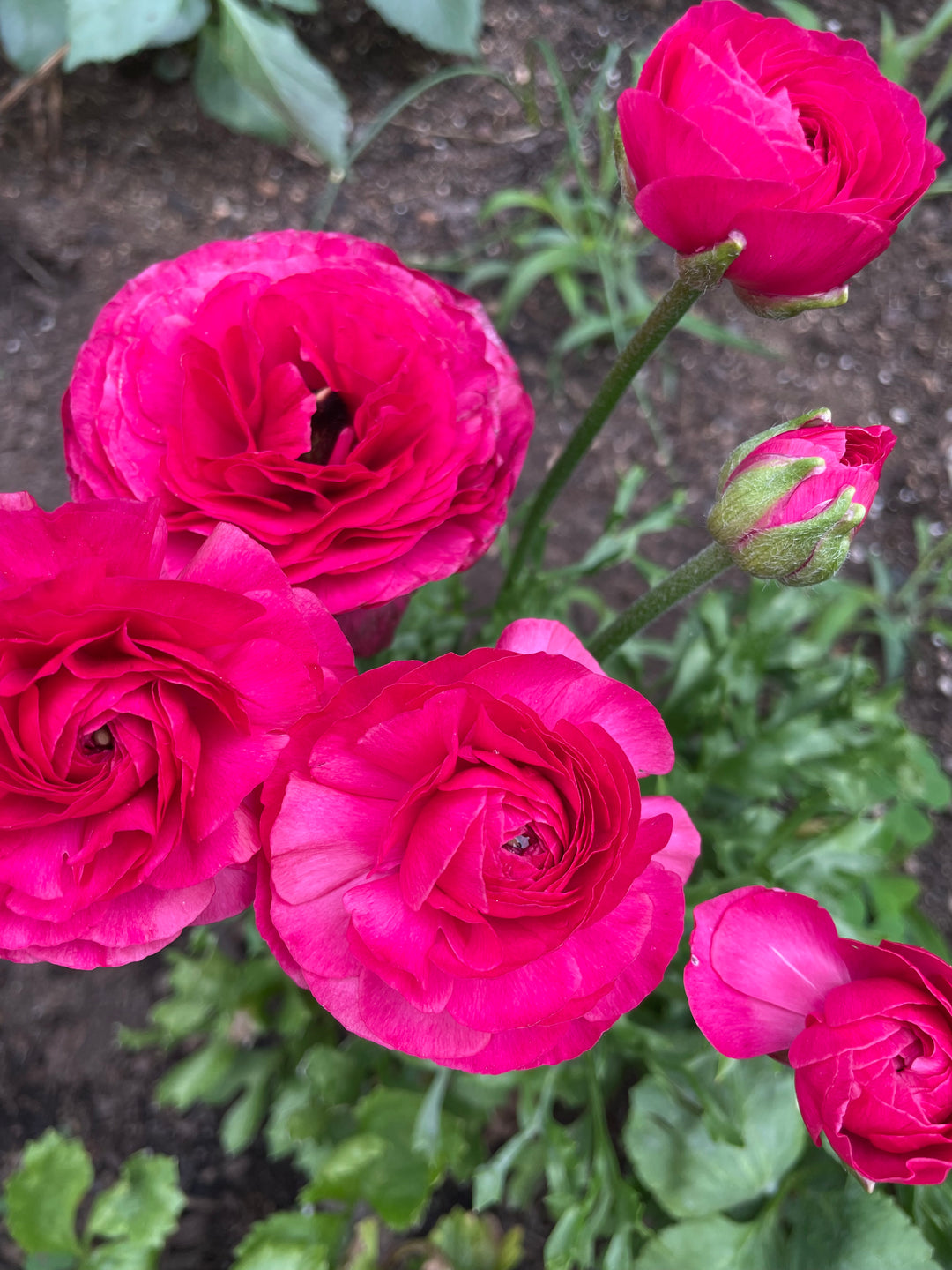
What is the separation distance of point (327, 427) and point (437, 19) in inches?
38.4

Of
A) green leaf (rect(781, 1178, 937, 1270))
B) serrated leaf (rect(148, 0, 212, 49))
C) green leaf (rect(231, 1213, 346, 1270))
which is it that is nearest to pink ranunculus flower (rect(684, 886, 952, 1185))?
green leaf (rect(781, 1178, 937, 1270))

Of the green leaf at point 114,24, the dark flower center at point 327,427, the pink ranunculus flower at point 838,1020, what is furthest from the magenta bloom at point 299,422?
the green leaf at point 114,24

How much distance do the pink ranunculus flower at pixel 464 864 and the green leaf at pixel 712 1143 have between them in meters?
0.52

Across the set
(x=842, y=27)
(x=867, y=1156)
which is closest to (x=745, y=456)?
(x=867, y=1156)

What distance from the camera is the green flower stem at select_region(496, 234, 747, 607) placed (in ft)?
2.01

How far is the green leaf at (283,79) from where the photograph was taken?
128 cm

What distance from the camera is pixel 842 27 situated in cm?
202

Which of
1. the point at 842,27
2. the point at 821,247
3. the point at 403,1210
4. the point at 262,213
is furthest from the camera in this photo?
the point at 842,27

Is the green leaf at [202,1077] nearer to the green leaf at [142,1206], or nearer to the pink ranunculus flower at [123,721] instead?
the green leaf at [142,1206]

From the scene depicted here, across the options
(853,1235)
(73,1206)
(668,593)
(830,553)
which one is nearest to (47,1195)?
(73,1206)

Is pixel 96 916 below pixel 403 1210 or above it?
above

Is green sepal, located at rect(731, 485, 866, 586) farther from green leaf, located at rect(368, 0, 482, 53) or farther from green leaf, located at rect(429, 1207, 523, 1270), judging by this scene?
green leaf, located at rect(368, 0, 482, 53)

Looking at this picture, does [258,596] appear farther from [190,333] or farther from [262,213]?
[262,213]

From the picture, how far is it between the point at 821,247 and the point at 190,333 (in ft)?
1.34
